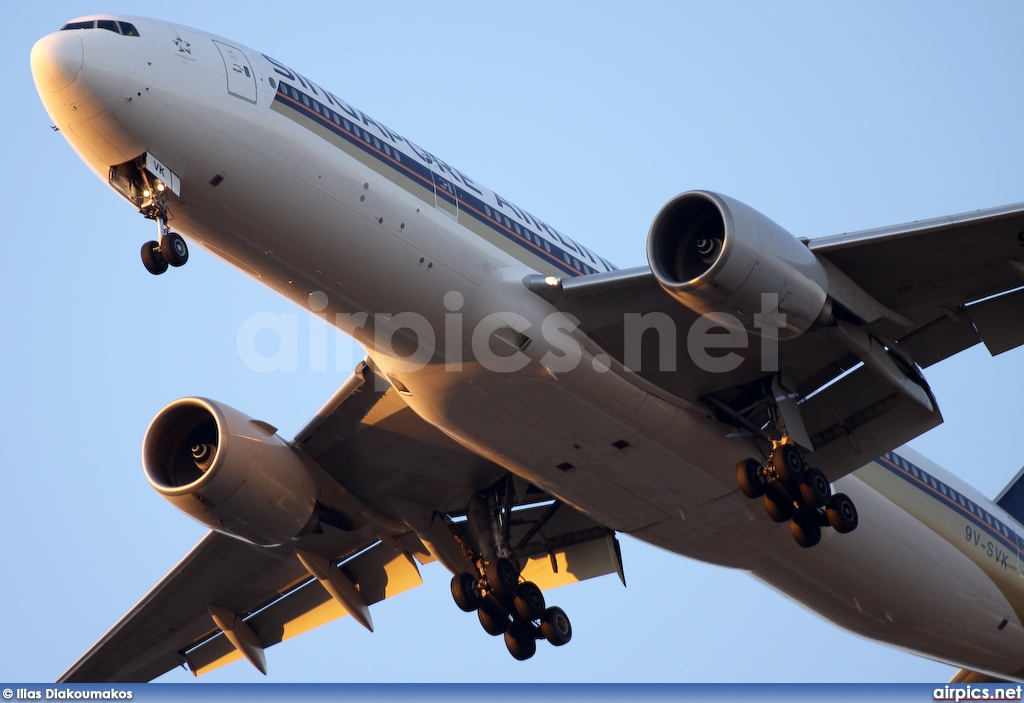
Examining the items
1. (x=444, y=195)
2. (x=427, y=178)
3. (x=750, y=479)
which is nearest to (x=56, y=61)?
(x=427, y=178)

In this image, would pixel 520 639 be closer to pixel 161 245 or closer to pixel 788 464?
pixel 788 464

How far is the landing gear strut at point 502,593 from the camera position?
65.2 ft

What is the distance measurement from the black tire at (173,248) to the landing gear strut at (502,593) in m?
7.16

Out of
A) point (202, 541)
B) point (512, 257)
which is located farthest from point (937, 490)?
point (202, 541)

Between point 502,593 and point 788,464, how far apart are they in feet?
17.5

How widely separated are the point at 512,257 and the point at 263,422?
529 centimetres

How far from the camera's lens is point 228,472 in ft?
61.6

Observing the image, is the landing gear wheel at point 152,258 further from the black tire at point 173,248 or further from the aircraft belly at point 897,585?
the aircraft belly at point 897,585

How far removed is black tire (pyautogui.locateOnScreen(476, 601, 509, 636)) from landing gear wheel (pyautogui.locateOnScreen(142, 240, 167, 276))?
8061 millimetres

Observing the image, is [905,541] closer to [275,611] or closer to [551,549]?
[551,549]

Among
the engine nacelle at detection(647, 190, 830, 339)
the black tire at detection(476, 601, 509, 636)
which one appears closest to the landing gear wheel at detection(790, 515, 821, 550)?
the engine nacelle at detection(647, 190, 830, 339)

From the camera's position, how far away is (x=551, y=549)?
21.4 m

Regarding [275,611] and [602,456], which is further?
[275,611]

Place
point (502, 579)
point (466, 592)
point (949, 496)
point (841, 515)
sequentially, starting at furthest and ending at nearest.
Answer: point (949, 496), point (466, 592), point (502, 579), point (841, 515)
